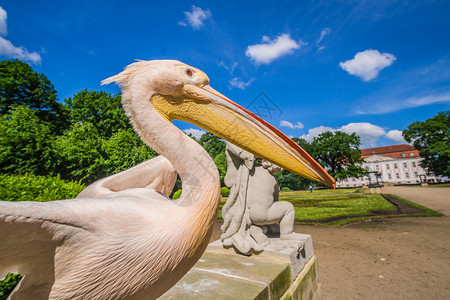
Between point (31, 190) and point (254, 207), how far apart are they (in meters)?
4.35

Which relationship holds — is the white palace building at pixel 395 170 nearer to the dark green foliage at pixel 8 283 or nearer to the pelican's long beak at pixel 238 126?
the pelican's long beak at pixel 238 126

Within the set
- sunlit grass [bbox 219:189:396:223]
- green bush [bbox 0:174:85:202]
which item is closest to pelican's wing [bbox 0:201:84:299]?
green bush [bbox 0:174:85:202]

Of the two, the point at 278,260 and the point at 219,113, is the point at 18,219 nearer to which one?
the point at 219,113

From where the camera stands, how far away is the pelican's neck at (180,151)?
113 centimetres

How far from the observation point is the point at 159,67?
1.33 meters

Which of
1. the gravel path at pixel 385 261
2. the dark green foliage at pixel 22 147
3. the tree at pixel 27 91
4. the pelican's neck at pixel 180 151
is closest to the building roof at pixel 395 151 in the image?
the gravel path at pixel 385 261

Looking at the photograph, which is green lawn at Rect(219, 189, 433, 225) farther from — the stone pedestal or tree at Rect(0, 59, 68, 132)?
tree at Rect(0, 59, 68, 132)

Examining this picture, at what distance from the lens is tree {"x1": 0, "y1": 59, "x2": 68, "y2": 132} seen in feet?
43.3

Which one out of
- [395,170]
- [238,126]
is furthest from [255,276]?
[395,170]

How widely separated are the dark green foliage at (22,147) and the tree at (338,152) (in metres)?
40.3

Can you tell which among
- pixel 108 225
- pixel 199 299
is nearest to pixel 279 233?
pixel 199 299

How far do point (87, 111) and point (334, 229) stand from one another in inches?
700

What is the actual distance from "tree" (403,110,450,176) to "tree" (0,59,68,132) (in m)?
47.2

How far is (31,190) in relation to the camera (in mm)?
4172
